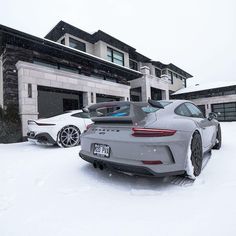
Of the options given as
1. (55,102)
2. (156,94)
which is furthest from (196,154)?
(156,94)

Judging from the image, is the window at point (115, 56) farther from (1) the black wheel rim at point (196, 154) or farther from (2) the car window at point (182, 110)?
(1) the black wheel rim at point (196, 154)

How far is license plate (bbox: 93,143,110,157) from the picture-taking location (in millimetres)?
2132

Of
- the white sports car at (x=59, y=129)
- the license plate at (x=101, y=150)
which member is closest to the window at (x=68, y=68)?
the white sports car at (x=59, y=129)

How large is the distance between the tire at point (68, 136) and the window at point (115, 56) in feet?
33.0

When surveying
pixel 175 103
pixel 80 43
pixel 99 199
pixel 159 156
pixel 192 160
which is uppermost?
pixel 80 43

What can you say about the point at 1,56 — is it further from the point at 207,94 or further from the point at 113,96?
the point at 207,94

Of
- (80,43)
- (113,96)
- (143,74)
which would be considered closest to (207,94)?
(143,74)

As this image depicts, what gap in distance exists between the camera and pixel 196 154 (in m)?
2.38

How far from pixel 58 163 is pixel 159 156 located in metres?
2.09

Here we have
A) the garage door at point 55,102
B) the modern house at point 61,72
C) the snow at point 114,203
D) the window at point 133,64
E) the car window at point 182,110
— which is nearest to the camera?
the snow at point 114,203

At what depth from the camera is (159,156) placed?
1872 millimetres

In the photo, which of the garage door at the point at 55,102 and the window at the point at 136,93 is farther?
the window at the point at 136,93

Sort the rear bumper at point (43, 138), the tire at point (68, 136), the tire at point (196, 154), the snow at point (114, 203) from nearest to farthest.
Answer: the snow at point (114, 203), the tire at point (196, 154), the rear bumper at point (43, 138), the tire at point (68, 136)

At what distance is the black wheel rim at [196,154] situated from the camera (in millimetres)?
2295
